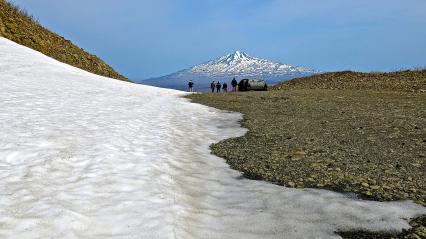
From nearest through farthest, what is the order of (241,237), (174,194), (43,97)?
(241,237), (174,194), (43,97)

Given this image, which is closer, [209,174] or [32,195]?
[32,195]

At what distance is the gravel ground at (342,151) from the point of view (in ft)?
30.8

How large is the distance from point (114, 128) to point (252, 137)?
528cm

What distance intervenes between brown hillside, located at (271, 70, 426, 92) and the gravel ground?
54.5 feet

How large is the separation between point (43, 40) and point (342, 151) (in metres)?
50.3

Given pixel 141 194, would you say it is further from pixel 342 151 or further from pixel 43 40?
pixel 43 40

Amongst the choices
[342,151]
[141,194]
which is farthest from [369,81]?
[141,194]

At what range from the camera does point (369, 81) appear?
4419 cm

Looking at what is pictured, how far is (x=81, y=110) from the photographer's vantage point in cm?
1983

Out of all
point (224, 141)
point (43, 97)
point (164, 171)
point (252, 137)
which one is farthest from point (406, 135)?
point (43, 97)

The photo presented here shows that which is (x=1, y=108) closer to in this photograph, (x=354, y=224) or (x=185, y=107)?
(x=185, y=107)

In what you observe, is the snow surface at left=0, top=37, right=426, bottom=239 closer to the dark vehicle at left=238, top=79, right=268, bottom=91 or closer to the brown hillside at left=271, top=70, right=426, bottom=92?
the brown hillside at left=271, top=70, right=426, bottom=92

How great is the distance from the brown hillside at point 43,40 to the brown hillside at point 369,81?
26.7m

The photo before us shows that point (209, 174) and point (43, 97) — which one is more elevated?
point (43, 97)
